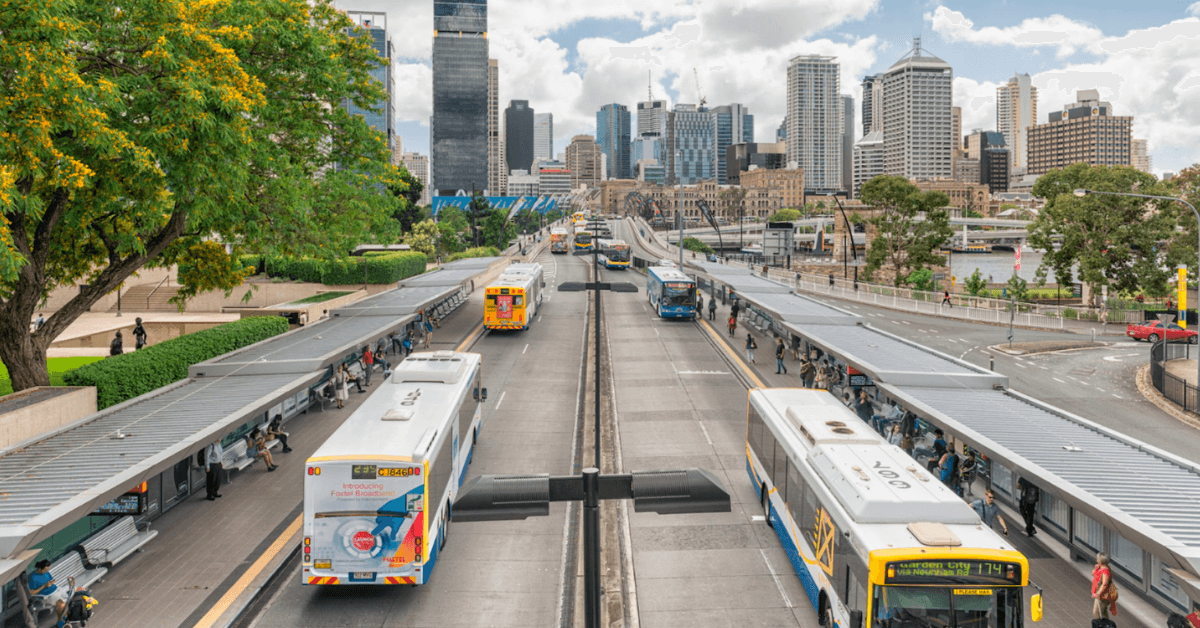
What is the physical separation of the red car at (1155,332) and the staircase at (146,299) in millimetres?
58094

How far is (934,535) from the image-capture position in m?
11.1

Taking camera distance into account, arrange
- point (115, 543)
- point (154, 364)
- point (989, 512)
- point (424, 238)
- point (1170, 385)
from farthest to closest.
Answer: point (424, 238) < point (1170, 385) < point (154, 364) < point (989, 512) < point (115, 543)

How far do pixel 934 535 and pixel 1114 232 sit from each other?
189 feet

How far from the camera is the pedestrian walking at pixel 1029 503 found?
17797 mm

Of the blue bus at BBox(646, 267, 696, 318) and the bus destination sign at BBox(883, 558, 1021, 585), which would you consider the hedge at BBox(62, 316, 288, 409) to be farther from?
the blue bus at BBox(646, 267, 696, 318)

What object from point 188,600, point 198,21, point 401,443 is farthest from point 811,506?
point 198,21

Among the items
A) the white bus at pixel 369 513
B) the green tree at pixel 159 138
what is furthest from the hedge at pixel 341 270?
the white bus at pixel 369 513

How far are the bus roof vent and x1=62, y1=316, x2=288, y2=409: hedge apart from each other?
20.7 meters

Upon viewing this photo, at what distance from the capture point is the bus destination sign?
10.6 meters

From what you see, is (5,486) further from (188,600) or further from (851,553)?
(851,553)

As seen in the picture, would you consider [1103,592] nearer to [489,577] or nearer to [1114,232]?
[489,577]

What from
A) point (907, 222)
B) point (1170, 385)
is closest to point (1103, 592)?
point (1170, 385)

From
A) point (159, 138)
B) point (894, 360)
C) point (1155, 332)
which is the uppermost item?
point (159, 138)

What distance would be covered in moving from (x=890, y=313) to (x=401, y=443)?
53.2 metres
